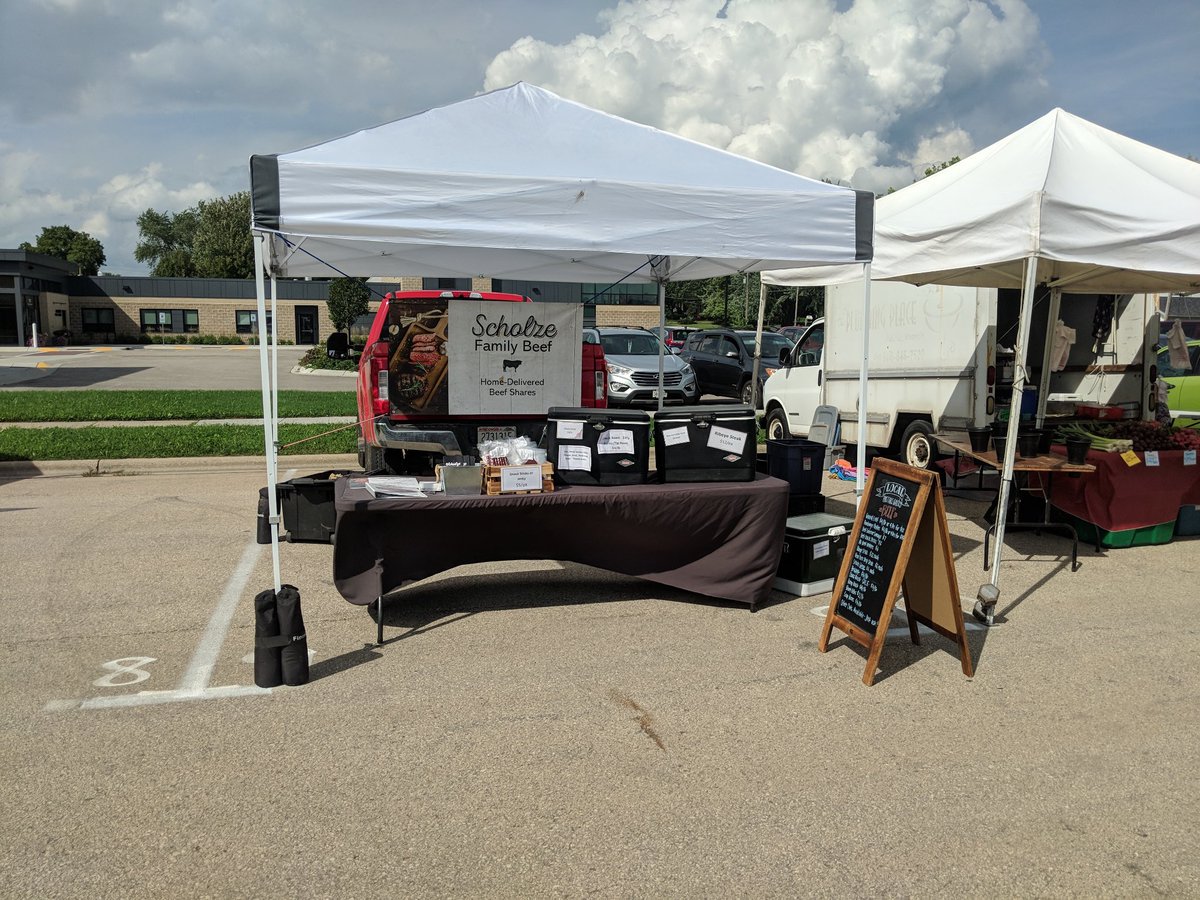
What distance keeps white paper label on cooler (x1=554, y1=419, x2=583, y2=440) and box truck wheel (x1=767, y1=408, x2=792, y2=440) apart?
7.70 metres

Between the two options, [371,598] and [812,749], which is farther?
[371,598]

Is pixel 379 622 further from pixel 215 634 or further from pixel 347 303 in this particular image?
pixel 347 303

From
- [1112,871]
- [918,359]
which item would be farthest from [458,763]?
[918,359]

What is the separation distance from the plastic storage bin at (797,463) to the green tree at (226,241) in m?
73.1

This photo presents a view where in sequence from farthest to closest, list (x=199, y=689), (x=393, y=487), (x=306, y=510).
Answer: (x=306, y=510) < (x=393, y=487) < (x=199, y=689)

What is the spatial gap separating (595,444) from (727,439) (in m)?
0.84

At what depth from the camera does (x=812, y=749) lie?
3.91 meters

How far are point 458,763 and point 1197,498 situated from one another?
7012 millimetres

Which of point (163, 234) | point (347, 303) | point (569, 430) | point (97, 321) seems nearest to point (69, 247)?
point (163, 234)

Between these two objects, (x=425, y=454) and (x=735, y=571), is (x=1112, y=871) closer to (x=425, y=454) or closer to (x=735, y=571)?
(x=735, y=571)

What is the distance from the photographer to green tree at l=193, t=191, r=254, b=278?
7306 cm

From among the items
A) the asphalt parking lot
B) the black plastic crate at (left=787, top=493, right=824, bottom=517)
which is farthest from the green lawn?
the black plastic crate at (left=787, top=493, right=824, bottom=517)

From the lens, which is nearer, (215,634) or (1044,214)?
(215,634)

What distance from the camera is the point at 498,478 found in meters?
5.51
